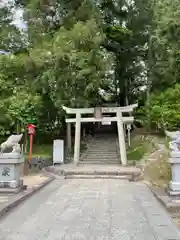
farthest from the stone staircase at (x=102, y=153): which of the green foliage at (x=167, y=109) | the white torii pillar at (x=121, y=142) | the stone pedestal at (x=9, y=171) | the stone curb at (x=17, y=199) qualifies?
the stone pedestal at (x=9, y=171)

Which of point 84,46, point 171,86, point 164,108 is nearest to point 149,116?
point 164,108

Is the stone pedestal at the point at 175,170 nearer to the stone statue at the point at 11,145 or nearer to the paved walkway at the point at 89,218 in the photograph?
the paved walkway at the point at 89,218

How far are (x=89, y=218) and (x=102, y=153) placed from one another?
11051mm

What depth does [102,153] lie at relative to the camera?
53.8 ft

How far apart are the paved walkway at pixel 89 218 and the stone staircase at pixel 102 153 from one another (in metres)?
6.83

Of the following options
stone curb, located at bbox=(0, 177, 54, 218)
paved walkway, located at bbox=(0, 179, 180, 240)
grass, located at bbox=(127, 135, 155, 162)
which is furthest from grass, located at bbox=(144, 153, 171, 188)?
grass, located at bbox=(127, 135, 155, 162)

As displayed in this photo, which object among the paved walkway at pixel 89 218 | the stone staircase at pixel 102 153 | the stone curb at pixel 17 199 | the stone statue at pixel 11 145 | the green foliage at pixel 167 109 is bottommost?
the paved walkway at pixel 89 218

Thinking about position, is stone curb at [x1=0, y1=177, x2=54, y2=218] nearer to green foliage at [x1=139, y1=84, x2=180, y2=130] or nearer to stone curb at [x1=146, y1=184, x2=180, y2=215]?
stone curb at [x1=146, y1=184, x2=180, y2=215]

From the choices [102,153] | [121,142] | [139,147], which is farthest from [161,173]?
[102,153]

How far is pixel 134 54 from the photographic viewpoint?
20891 mm

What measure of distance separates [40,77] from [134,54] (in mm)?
8071

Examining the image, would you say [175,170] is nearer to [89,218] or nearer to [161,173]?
[89,218]

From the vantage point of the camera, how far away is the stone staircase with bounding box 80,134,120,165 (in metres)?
15.1

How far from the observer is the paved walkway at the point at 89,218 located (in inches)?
173
